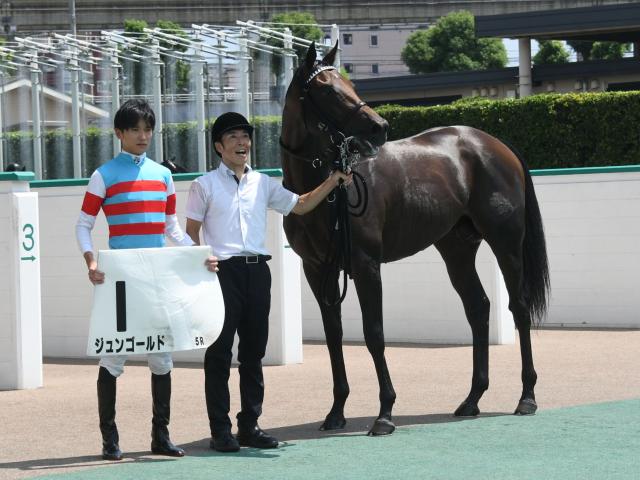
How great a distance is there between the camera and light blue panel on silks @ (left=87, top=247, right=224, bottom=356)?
7012mm

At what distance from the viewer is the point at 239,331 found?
7.56 m

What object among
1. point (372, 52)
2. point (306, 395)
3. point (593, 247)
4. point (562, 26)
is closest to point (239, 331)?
point (306, 395)

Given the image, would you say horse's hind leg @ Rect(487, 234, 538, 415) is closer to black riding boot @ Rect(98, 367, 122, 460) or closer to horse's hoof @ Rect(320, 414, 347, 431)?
horse's hoof @ Rect(320, 414, 347, 431)

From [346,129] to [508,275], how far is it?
1.90m

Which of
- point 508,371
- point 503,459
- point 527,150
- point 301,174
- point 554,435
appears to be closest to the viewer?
point 503,459

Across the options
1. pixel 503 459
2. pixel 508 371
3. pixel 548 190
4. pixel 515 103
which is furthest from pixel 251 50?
pixel 503 459

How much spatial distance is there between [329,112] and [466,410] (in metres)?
2.08

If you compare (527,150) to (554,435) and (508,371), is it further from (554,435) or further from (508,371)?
(554,435)

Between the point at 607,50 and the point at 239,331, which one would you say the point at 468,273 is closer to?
the point at 239,331

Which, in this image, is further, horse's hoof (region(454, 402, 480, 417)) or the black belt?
horse's hoof (region(454, 402, 480, 417))

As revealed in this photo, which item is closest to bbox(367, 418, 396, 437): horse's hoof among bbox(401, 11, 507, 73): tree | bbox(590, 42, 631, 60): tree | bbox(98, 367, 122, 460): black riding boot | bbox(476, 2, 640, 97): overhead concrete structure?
bbox(98, 367, 122, 460): black riding boot

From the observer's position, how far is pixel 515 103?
29.5m

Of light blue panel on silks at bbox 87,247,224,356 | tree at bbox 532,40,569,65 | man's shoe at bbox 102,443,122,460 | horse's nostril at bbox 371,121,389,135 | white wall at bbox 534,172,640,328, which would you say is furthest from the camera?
tree at bbox 532,40,569,65

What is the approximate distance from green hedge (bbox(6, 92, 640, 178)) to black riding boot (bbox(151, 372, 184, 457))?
16.9 metres
